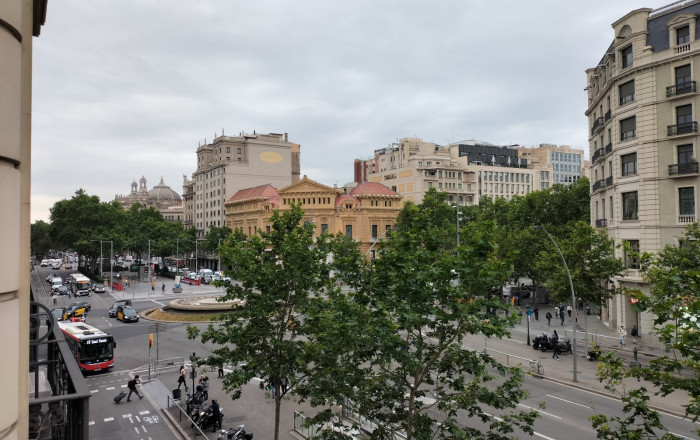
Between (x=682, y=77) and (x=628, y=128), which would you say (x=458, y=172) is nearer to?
(x=628, y=128)

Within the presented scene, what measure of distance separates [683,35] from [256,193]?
7520 cm

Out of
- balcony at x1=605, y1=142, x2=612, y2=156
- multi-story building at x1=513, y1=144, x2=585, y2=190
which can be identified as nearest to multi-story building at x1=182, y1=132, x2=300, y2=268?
multi-story building at x1=513, y1=144, x2=585, y2=190

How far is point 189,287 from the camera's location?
74875 millimetres

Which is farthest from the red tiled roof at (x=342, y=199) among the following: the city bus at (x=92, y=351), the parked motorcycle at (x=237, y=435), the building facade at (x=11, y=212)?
the building facade at (x=11, y=212)

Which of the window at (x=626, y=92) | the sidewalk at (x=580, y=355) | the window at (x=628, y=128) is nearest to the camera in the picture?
the sidewalk at (x=580, y=355)

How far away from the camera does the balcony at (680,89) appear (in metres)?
32.2

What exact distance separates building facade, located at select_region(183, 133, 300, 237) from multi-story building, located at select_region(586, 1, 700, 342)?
80898 mm

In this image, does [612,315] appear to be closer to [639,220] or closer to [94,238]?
[639,220]

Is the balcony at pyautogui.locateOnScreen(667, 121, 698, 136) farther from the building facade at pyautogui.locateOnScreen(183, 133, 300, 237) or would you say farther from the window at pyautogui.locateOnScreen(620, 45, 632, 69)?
the building facade at pyautogui.locateOnScreen(183, 133, 300, 237)

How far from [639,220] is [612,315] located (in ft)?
37.0

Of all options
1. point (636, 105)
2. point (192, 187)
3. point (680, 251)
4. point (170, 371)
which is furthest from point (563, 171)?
point (170, 371)

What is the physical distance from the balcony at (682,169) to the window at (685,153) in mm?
371

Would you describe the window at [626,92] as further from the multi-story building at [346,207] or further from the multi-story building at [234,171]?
the multi-story building at [234,171]

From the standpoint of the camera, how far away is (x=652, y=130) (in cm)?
3419
